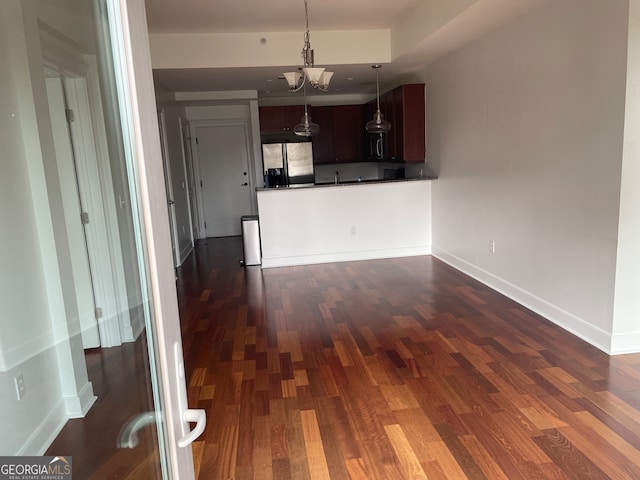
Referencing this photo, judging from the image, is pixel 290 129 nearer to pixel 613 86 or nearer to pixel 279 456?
pixel 613 86

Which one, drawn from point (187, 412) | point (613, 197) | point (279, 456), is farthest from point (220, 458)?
point (613, 197)

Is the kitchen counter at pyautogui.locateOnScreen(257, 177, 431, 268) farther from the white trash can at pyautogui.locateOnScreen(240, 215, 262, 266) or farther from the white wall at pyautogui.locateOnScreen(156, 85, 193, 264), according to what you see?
the white wall at pyautogui.locateOnScreen(156, 85, 193, 264)

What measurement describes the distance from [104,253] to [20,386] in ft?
2.24

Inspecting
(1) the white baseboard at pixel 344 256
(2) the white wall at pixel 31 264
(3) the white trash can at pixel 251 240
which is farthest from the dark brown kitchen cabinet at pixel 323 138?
(2) the white wall at pixel 31 264

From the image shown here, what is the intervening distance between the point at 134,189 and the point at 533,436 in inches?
86.1

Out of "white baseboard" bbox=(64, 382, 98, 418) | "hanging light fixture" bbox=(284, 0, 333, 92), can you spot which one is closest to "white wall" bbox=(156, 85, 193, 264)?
"hanging light fixture" bbox=(284, 0, 333, 92)

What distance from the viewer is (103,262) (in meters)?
1.70

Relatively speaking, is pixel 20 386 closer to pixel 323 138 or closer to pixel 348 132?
pixel 323 138

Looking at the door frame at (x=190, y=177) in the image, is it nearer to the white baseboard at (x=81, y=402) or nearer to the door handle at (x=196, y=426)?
the white baseboard at (x=81, y=402)

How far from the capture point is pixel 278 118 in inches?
302

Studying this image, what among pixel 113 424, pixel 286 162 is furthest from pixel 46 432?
pixel 286 162

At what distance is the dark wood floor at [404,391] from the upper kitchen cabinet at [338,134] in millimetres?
4206

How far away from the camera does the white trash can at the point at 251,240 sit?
5959 mm

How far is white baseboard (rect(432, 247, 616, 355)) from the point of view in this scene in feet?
10.2
